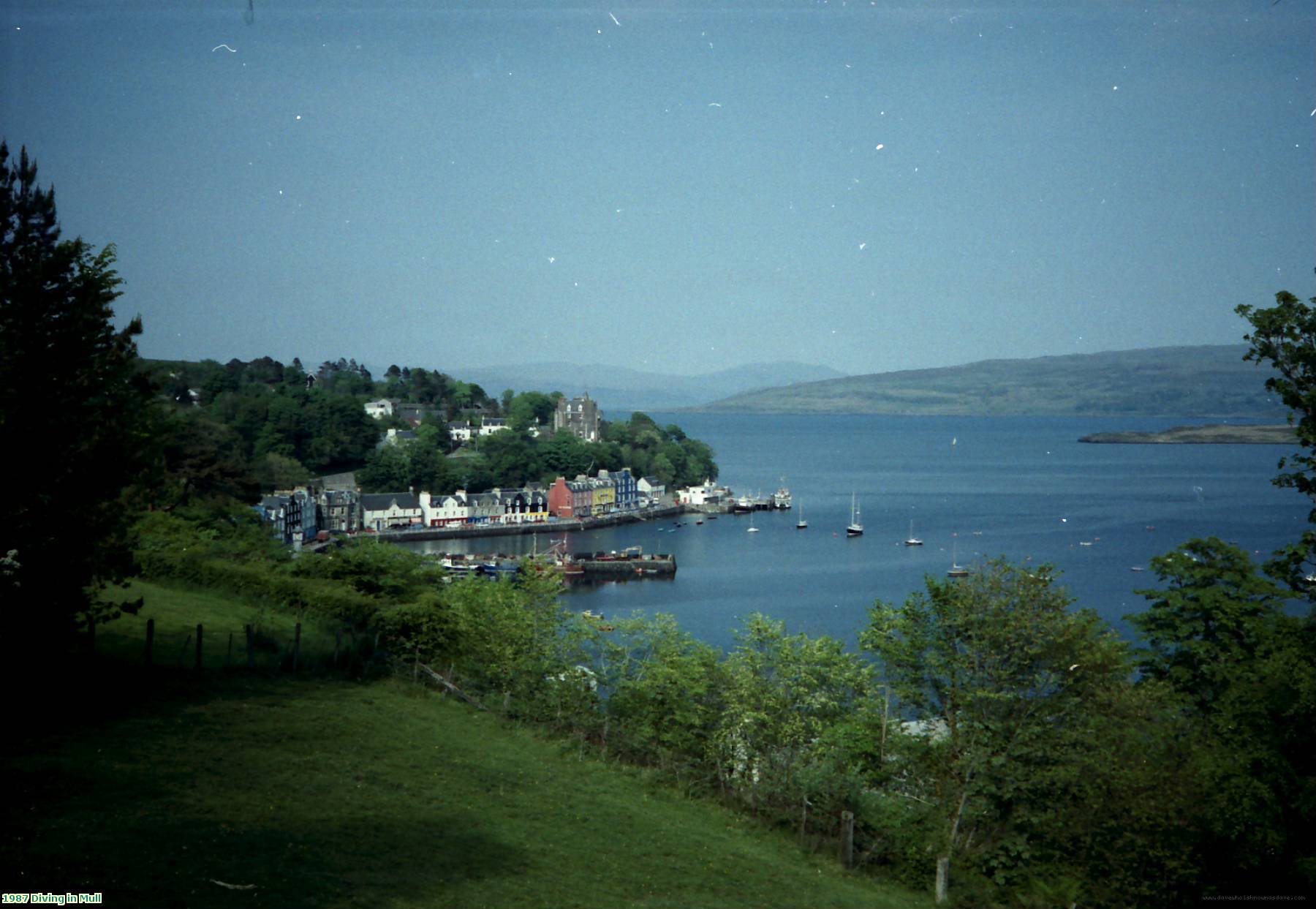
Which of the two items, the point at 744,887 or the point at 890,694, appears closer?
the point at 744,887

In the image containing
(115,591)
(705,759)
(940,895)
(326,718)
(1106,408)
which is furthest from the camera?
(1106,408)

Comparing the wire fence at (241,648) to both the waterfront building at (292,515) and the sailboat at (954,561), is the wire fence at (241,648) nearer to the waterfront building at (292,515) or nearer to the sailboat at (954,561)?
the sailboat at (954,561)

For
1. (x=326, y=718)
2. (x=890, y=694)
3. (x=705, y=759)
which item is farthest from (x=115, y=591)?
(x=890, y=694)

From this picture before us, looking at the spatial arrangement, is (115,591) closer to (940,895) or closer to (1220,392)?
(940,895)

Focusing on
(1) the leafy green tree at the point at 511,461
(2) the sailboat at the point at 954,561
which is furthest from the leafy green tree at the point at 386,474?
(2) the sailboat at the point at 954,561

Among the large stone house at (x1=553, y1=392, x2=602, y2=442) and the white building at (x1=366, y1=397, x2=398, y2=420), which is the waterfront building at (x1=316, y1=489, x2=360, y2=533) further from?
the white building at (x1=366, y1=397, x2=398, y2=420)

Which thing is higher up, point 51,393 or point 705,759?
point 51,393
